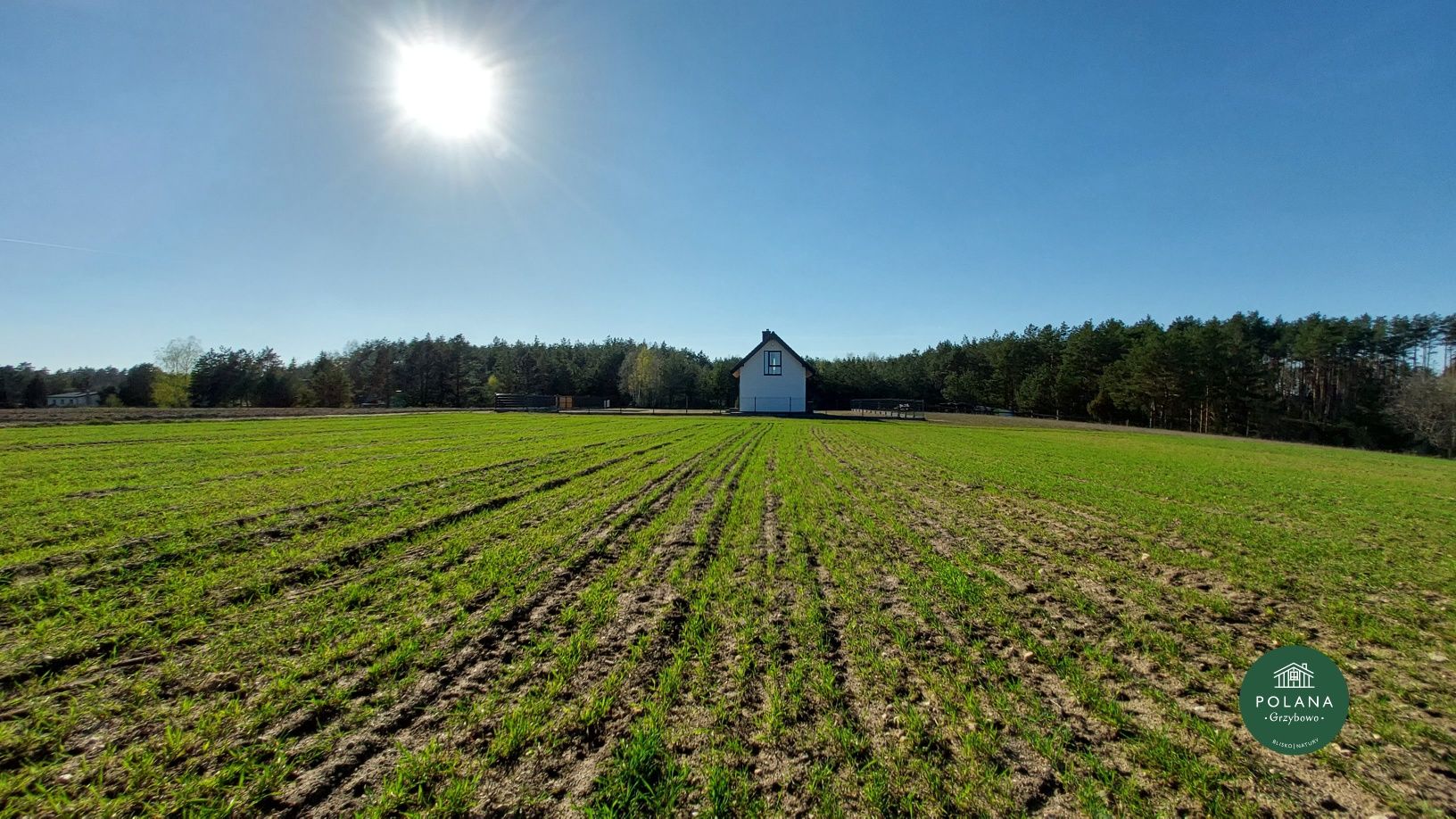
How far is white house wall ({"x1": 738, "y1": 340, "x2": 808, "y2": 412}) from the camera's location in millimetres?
54219

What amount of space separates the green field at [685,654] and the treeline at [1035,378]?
58.2 meters

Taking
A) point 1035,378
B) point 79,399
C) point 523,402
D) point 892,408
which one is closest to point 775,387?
point 892,408

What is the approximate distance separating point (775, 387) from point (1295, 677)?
168 ft

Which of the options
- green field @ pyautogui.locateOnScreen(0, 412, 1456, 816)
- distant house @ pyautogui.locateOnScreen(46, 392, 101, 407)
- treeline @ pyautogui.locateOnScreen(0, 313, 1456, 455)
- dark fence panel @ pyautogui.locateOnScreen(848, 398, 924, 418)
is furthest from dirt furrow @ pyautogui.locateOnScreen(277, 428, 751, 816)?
distant house @ pyautogui.locateOnScreen(46, 392, 101, 407)

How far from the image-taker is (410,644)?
3.98 metres

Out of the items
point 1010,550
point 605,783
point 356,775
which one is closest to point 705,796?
point 605,783

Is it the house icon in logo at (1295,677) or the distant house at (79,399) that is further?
the distant house at (79,399)

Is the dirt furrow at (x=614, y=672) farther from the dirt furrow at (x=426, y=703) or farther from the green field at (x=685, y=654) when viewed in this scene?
the dirt furrow at (x=426, y=703)

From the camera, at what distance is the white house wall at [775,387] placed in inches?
2135

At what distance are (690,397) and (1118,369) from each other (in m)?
54.0

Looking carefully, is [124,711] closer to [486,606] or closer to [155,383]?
[486,606]

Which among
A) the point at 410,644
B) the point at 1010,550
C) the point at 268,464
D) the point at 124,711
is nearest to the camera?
the point at 124,711

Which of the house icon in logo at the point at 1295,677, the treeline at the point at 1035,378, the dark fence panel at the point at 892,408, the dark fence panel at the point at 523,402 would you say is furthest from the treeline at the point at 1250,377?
the house icon in logo at the point at 1295,677

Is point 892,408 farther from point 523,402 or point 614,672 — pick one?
point 614,672
